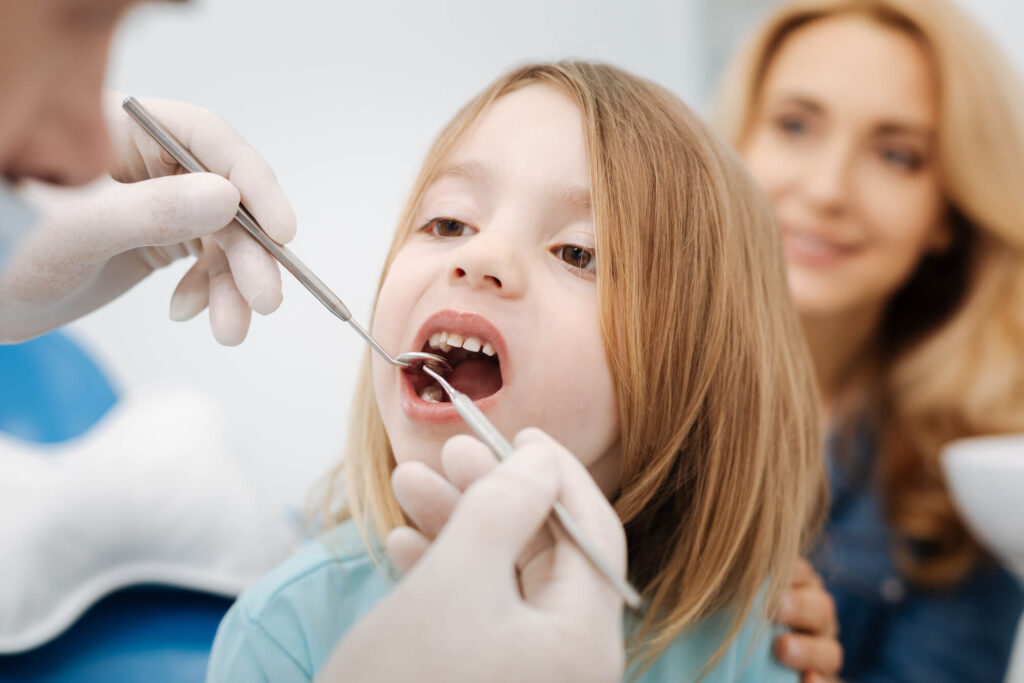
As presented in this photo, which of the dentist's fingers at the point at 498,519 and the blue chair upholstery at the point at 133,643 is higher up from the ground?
the dentist's fingers at the point at 498,519

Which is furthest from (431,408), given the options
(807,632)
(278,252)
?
(807,632)

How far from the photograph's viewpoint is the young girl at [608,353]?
2.14ft

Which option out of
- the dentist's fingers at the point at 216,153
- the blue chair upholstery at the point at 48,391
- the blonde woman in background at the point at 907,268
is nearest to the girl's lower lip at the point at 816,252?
the blonde woman in background at the point at 907,268

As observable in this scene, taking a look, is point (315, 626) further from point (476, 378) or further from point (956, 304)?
point (956, 304)

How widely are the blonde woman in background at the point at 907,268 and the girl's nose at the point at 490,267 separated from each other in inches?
30.9

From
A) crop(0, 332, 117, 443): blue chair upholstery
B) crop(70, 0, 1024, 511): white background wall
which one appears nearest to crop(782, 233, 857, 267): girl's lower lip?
crop(70, 0, 1024, 511): white background wall

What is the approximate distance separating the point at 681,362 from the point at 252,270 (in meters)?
0.38

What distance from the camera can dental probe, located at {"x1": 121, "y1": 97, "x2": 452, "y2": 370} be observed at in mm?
594

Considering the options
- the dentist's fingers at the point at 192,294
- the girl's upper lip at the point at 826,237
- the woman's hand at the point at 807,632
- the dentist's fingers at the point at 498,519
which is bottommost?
the woman's hand at the point at 807,632

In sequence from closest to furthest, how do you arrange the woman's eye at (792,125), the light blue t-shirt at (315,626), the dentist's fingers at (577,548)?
the dentist's fingers at (577,548)
the light blue t-shirt at (315,626)
the woman's eye at (792,125)

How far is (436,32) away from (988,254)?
3.84 ft

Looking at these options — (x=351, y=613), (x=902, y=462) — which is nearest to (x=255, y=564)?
(x=351, y=613)

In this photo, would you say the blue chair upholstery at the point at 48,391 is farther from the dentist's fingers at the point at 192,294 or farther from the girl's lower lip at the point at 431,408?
the girl's lower lip at the point at 431,408

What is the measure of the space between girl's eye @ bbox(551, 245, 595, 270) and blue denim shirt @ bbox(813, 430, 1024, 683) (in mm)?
815
